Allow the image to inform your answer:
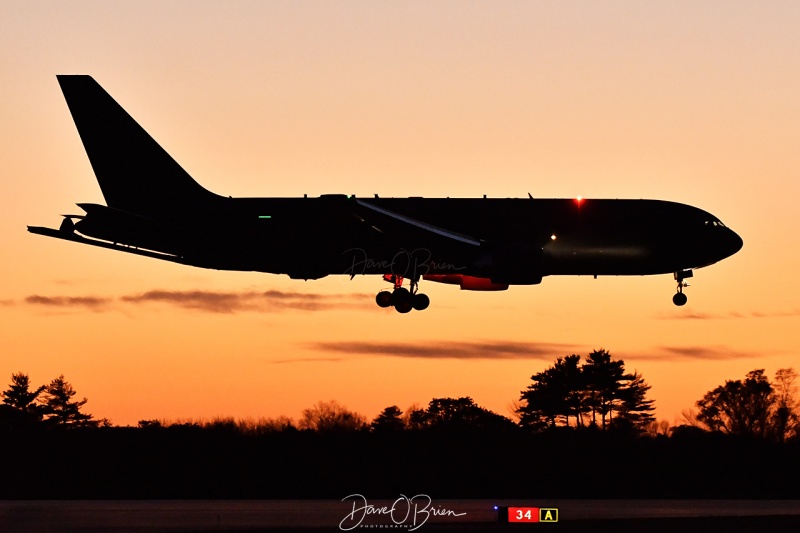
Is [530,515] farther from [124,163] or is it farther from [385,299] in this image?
[124,163]

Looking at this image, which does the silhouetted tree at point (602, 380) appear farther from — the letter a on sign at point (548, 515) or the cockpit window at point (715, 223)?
the letter a on sign at point (548, 515)

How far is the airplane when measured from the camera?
63.3 m

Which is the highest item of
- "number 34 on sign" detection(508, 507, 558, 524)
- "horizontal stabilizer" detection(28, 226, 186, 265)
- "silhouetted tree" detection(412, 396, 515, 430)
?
"horizontal stabilizer" detection(28, 226, 186, 265)

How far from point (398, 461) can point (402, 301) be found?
747 centimetres

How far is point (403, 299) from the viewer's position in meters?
64.1

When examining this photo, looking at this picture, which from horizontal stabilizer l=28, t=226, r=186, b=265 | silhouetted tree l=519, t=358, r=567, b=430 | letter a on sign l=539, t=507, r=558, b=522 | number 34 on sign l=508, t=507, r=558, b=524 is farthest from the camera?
Result: silhouetted tree l=519, t=358, r=567, b=430

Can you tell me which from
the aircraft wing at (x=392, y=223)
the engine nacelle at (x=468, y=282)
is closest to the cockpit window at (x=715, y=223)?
the engine nacelle at (x=468, y=282)

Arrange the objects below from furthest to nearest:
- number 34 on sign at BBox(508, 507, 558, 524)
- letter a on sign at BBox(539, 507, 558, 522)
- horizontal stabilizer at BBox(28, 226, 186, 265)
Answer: horizontal stabilizer at BBox(28, 226, 186, 265)
letter a on sign at BBox(539, 507, 558, 522)
number 34 on sign at BBox(508, 507, 558, 524)

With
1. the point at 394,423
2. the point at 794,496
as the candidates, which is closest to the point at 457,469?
the point at 394,423

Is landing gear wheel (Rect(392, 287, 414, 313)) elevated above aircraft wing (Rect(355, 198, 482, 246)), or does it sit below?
below

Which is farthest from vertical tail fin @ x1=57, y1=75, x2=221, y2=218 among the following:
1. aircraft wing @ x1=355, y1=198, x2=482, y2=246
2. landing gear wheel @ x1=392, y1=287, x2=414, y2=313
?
landing gear wheel @ x1=392, y1=287, x2=414, y2=313

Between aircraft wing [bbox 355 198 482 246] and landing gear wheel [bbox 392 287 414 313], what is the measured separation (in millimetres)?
3104

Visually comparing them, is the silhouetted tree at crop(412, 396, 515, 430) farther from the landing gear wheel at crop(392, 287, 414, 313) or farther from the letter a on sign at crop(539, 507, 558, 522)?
the letter a on sign at crop(539, 507, 558, 522)

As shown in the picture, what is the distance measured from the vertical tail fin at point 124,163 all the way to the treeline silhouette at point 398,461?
10.9 m
